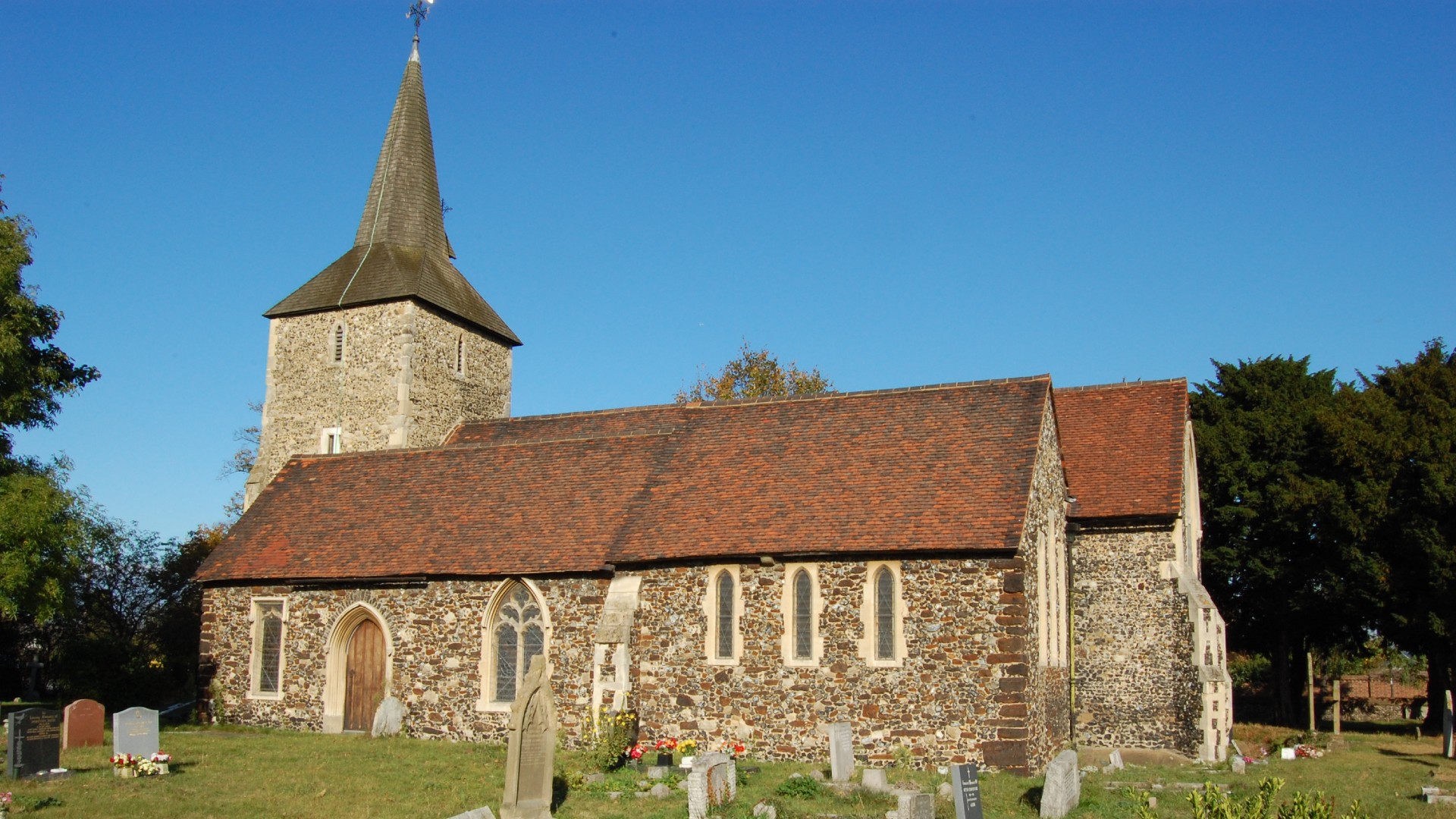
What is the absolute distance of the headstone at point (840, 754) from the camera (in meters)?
16.9

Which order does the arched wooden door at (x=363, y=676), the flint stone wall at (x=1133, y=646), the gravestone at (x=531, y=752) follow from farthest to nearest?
the arched wooden door at (x=363, y=676) < the flint stone wall at (x=1133, y=646) < the gravestone at (x=531, y=752)

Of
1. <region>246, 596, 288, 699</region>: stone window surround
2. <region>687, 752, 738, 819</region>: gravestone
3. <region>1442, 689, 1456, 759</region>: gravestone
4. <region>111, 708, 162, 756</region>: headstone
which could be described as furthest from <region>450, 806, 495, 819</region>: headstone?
<region>1442, 689, 1456, 759</region>: gravestone

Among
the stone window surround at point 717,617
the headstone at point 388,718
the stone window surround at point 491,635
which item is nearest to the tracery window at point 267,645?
the headstone at point 388,718

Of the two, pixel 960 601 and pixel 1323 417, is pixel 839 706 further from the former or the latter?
pixel 1323 417

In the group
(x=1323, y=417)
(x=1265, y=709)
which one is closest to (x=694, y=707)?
(x=1323, y=417)

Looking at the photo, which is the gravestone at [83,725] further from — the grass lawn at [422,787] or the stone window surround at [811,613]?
the stone window surround at [811,613]

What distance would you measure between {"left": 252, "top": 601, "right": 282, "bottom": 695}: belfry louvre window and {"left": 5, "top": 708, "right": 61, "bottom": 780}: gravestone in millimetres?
8492

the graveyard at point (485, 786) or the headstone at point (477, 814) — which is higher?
the headstone at point (477, 814)

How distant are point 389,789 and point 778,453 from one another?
9686 millimetres

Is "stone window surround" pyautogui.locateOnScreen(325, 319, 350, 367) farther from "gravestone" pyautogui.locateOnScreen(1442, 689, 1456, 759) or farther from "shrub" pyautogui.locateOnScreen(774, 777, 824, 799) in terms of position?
"gravestone" pyautogui.locateOnScreen(1442, 689, 1456, 759)

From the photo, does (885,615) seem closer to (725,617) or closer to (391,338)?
(725,617)

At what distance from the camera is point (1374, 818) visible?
14.6m

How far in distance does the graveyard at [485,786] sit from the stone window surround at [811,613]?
152 cm

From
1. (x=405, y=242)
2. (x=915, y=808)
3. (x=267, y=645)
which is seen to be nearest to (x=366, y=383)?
(x=405, y=242)
